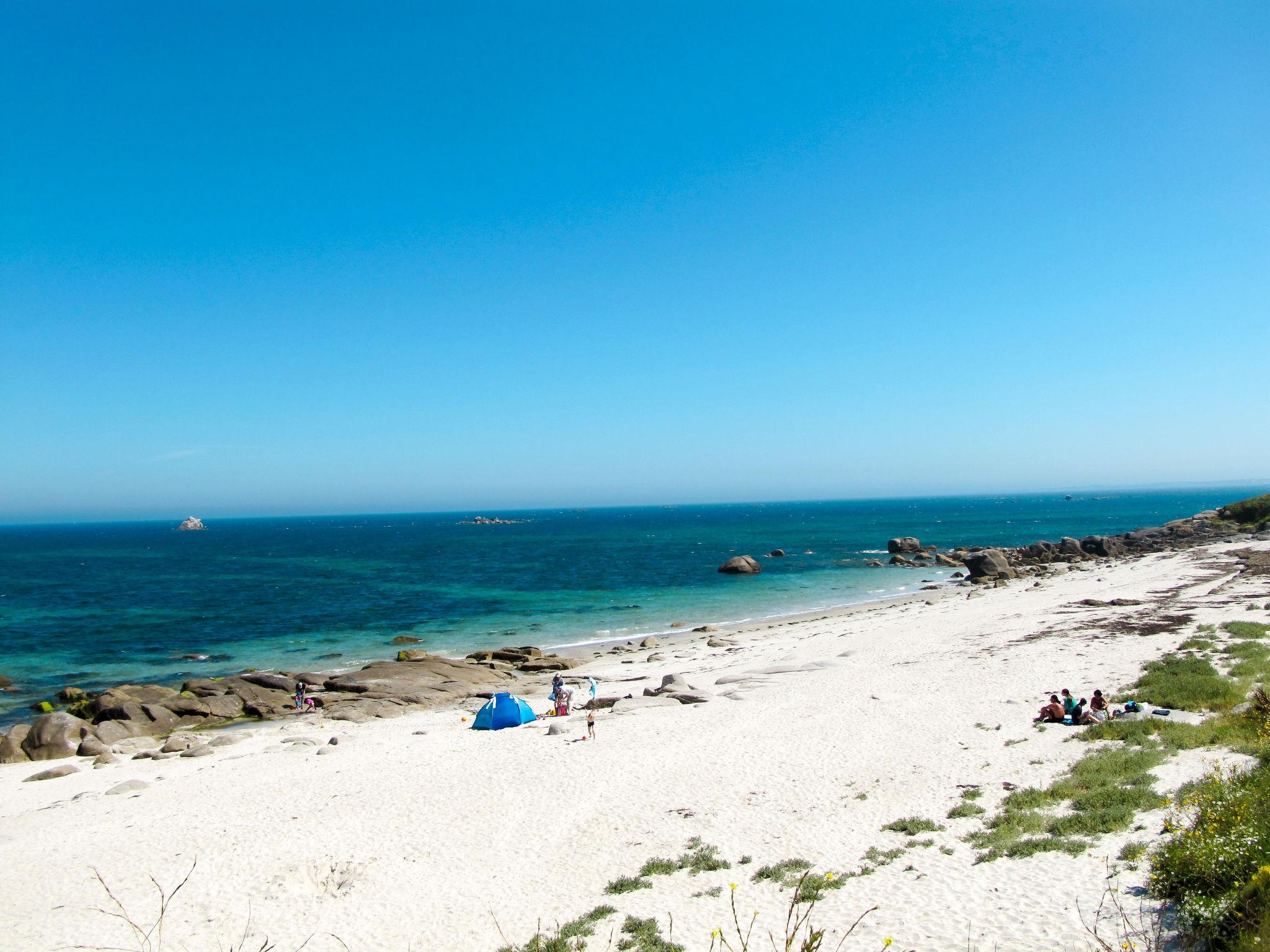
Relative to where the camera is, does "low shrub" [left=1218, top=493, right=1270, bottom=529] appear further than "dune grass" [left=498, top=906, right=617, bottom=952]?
Yes

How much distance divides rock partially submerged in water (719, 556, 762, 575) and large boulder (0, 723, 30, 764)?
5695cm

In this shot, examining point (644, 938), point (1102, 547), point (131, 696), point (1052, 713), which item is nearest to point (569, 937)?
point (644, 938)

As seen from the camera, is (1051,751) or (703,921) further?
(1051,751)

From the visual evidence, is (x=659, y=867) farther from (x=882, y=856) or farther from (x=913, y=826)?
(x=913, y=826)

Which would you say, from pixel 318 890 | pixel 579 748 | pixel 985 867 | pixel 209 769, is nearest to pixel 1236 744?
pixel 985 867

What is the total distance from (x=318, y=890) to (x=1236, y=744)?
693 inches

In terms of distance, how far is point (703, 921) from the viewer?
10.0 meters

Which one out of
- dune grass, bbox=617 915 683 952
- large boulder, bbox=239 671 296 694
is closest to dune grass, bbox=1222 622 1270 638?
dune grass, bbox=617 915 683 952

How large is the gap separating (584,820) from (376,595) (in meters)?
51.3

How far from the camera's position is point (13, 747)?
2291cm

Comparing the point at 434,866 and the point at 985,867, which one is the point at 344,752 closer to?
the point at 434,866

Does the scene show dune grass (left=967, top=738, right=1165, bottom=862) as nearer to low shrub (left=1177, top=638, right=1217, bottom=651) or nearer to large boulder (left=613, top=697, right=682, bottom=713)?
low shrub (left=1177, top=638, right=1217, bottom=651)

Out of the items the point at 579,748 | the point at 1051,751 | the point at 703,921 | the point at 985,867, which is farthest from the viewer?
the point at 579,748

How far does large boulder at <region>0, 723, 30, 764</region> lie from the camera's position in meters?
22.5
